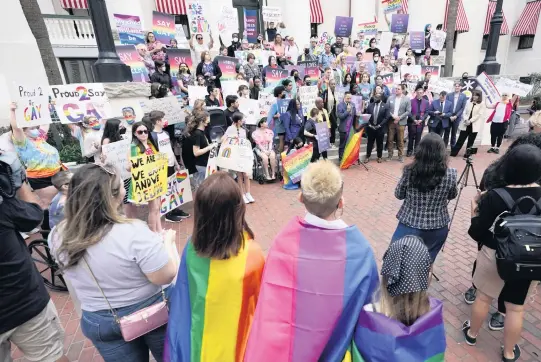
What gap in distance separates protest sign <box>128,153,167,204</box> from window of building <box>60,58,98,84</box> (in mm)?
11895

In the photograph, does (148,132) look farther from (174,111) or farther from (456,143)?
(456,143)

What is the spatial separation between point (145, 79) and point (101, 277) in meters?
8.36

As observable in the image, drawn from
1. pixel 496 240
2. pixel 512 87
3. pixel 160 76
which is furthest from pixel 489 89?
pixel 160 76

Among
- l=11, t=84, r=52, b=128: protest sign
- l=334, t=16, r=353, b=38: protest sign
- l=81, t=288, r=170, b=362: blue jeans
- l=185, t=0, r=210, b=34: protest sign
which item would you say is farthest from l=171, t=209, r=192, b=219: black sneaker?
l=334, t=16, r=353, b=38: protest sign

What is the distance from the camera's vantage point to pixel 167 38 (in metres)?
11.3

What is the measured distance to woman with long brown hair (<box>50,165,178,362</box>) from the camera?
1581mm

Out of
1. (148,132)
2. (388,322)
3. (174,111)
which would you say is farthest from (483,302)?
(174,111)

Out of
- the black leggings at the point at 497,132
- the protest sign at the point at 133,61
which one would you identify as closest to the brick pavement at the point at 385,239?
the black leggings at the point at 497,132

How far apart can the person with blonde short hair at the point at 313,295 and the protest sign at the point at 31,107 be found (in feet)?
13.7

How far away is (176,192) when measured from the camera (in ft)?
18.1

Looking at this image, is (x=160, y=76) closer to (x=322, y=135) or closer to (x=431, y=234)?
(x=322, y=135)

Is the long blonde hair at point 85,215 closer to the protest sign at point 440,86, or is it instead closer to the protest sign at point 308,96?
the protest sign at point 308,96

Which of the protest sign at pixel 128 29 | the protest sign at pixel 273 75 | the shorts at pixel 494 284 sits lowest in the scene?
the shorts at pixel 494 284

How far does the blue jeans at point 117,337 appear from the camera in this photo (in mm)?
1748
